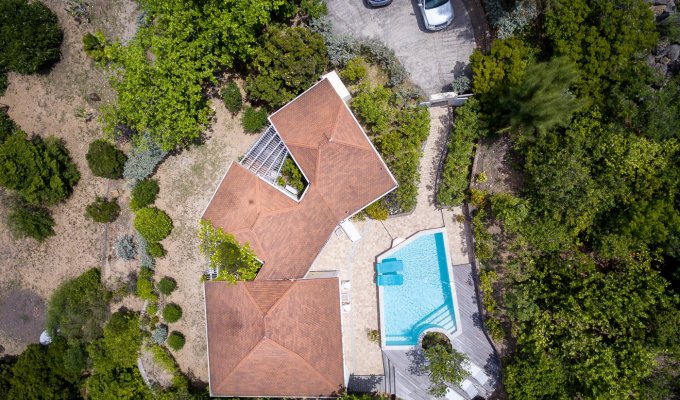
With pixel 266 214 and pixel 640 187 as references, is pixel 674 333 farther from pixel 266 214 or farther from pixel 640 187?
pixel 266 214

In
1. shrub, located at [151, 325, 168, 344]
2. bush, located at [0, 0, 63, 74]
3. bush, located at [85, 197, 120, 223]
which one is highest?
bush, located at [0, 0, 63, 74]

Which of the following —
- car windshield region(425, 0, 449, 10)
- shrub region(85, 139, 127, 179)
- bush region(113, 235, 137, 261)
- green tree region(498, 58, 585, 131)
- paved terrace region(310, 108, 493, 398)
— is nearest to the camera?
green tree region(498, 58, 585, 131)

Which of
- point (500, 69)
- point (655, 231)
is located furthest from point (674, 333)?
point (500, 69)

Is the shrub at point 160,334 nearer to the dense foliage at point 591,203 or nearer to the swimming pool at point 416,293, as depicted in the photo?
the swimming pool at point 416,293

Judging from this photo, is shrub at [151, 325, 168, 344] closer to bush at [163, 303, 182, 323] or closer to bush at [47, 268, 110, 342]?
bush at [163, 303, 182, 323]

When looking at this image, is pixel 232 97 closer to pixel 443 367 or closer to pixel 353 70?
pixel 353 70

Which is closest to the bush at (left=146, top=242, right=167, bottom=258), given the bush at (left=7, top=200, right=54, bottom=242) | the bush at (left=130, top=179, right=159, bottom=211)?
the bush at (left=130, top=179, right=159, bottom=211)

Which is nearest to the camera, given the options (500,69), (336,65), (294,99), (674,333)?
Result: (674,333)
